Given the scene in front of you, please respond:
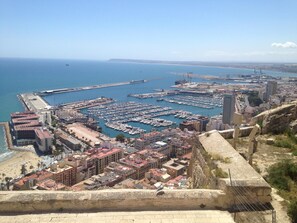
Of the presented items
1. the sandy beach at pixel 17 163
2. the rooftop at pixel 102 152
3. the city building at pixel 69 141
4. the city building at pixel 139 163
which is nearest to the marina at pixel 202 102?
the city building at pixel 69 141

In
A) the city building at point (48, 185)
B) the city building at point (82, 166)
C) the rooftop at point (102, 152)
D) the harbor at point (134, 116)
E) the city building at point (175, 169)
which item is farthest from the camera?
the harbor at point (134, 116)

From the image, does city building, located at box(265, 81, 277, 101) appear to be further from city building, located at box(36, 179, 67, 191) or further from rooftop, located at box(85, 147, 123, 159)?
city building, located at box(36, 179, 67, 191)

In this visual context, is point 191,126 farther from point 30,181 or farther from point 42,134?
point 30,181

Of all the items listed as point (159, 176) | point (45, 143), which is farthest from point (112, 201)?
point (45, 143)

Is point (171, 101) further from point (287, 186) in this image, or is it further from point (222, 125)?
point (287, 186)

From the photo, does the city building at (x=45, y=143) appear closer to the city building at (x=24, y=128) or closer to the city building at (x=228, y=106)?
the city building at (x=24, y=128)
